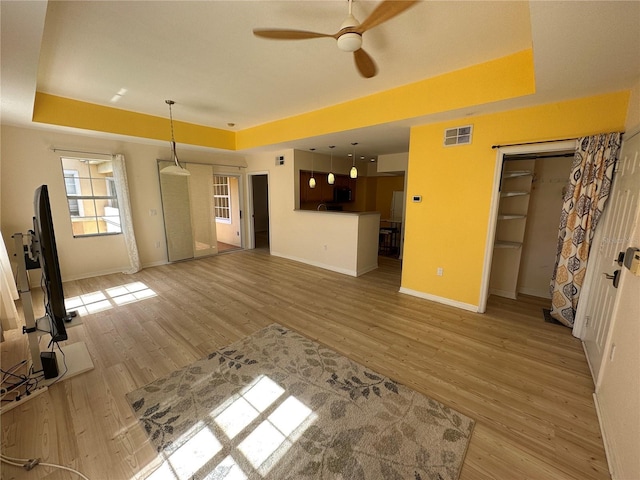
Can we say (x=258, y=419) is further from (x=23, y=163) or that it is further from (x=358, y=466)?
(x=23, y=163)

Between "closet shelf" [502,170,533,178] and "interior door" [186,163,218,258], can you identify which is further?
"interior door" [186,163,218,258]

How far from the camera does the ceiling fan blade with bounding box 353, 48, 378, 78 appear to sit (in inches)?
78.7

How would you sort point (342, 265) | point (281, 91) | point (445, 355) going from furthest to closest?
point (342, 265)
point (281, 91)
point (445, 355)

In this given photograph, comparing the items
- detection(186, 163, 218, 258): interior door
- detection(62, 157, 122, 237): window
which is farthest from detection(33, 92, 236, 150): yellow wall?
detection(62, 157, 122, 237): window

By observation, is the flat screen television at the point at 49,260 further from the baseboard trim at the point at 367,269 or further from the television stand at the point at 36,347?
the baseboard trim at the point at 367,269

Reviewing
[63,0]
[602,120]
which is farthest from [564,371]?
[63,0]

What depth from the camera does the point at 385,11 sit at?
1.57 meters

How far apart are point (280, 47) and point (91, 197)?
15.2 ft

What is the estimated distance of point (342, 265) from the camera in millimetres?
5164

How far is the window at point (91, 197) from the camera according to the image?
4.48 metres

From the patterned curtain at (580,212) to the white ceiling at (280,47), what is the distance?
55cm

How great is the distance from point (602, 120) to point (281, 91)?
357 cm

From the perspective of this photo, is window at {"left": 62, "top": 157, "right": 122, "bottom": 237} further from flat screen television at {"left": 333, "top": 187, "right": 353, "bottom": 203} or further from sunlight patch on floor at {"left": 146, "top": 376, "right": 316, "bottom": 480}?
flat screen television at {"left": 333, "top": 187, "right": 353, "bottom": 203}

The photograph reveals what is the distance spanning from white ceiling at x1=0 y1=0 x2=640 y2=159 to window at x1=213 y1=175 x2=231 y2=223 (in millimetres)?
3927
